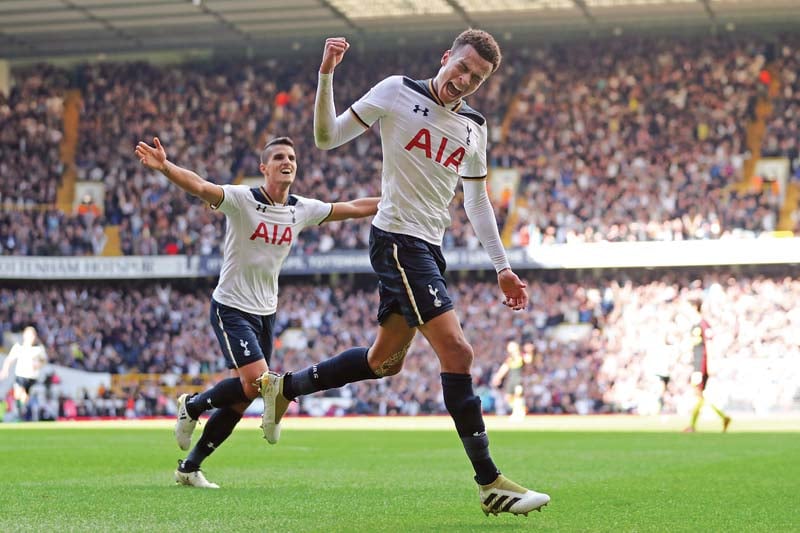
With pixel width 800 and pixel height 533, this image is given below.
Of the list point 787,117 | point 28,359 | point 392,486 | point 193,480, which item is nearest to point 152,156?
point 193,480

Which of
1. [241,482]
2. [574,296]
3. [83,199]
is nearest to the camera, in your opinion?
[241,482]

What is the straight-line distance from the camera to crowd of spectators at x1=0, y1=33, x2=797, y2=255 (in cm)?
3791

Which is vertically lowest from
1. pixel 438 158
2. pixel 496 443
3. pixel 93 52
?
pixel 496 443

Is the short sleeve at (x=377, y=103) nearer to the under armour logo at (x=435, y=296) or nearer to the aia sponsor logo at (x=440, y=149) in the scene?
the aia sponsor logo at (x=440, y=149)

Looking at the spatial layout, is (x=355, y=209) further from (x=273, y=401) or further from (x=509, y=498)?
(x=509, y=498)

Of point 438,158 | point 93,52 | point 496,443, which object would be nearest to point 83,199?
point 93,52

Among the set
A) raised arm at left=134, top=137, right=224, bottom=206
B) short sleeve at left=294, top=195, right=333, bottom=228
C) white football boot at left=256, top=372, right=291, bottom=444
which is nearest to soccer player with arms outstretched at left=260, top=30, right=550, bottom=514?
white football boot at left=256, top=372, right=291, bottom=444

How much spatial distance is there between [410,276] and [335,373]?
1147mm

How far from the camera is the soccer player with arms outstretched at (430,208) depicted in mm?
6668

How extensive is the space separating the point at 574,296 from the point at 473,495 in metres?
28.9

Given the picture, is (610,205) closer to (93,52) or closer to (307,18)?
(307,18)

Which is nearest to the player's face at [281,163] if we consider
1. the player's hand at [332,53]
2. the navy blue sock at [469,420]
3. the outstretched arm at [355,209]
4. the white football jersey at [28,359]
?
the outstretched arm at [355,209]

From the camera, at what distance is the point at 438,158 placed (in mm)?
7016

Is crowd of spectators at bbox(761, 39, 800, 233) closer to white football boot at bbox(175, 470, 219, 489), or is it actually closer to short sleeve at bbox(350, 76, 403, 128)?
white football boot at bbox(175, 470, 219, 489)
